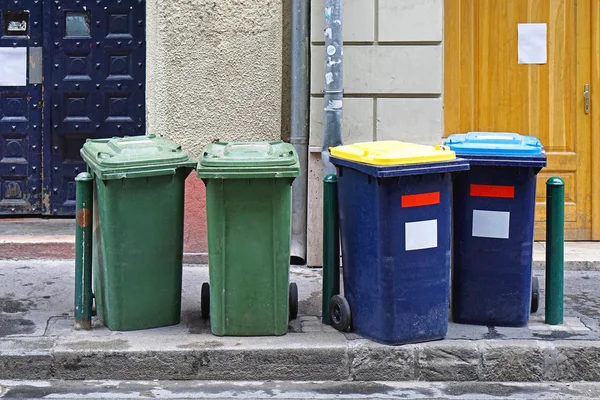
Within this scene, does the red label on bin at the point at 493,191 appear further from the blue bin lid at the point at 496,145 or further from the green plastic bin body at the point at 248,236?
the green plastic bin body at the point at 248,236

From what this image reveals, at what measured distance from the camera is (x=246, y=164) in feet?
19.3

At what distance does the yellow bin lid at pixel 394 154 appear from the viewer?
575cm

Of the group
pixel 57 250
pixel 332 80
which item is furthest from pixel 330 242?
pixel 57 250

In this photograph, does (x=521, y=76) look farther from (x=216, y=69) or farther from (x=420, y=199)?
(x=420, y=199)

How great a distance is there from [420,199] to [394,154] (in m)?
0.29

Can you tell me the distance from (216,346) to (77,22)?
407cm

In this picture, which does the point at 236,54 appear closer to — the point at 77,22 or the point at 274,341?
the point at 77,22

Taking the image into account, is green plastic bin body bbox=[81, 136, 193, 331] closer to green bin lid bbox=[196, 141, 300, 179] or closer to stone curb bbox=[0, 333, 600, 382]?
green bin lid bbox=[196, 141, 300, 179]

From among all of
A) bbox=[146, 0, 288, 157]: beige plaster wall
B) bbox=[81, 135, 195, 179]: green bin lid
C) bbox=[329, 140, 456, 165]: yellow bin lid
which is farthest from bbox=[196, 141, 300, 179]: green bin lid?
bbox=[146, 0, 288, 157]: beige plaster wall

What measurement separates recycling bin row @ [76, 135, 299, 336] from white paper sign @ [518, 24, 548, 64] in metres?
3.27

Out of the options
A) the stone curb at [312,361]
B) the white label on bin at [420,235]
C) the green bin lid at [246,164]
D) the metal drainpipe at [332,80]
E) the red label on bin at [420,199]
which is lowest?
the stone curb at [312,361]

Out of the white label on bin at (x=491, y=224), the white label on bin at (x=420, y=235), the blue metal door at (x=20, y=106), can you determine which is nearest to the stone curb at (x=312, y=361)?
the white label on bin at (x=420, y=235)

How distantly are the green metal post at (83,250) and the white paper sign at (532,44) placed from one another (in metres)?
4.10

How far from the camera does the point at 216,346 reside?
5.86 m
